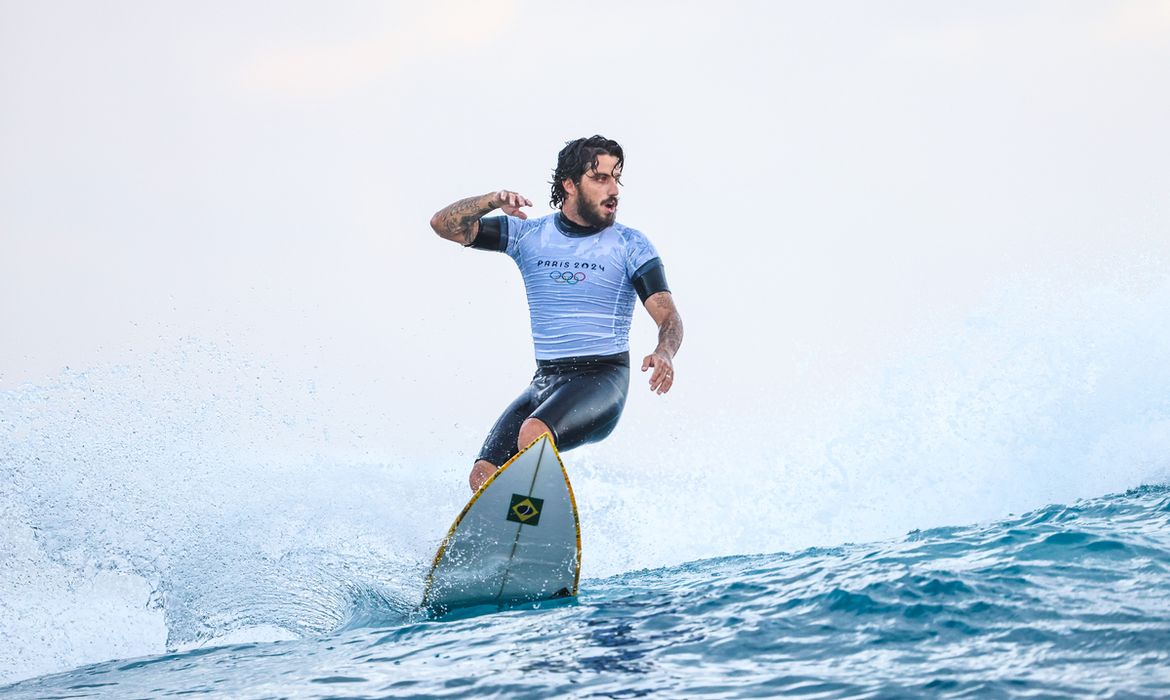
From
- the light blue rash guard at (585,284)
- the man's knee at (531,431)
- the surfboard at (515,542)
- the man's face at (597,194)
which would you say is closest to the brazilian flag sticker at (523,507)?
the surfboard at (515,542)

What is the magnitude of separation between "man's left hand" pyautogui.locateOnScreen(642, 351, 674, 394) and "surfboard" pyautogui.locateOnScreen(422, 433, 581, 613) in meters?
0.77

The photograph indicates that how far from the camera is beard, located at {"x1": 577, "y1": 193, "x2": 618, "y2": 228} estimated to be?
7641 millimetres

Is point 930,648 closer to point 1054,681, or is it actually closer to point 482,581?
point 1054,681

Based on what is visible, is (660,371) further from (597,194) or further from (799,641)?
(799,641)

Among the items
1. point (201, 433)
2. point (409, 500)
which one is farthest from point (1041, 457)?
point (201, 433)

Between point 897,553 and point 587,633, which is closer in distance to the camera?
point 587,633

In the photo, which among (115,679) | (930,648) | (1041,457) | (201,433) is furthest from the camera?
(1041,457)

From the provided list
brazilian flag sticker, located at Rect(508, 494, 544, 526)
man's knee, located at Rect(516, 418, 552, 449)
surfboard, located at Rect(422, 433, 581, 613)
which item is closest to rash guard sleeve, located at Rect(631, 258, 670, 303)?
man's knee, located at Rect(516, 418, 552, 449)

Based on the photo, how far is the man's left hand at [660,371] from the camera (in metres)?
6.70

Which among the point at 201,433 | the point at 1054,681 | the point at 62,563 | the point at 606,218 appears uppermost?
the point at 606,218

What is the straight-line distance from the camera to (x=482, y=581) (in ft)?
21.8

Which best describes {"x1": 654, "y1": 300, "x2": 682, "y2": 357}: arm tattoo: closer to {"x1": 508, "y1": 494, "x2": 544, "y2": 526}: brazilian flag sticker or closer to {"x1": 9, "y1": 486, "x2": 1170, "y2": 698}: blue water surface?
{"x1": 508, "y1": 494, "x2": 544, "y2": 526}: brazilian flag sticker

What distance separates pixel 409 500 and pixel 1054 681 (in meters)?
6.64

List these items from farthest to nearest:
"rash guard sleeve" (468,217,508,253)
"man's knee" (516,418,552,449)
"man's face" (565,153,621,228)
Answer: "rash guard sleeve" (468,217,508,253)
"man's face" (565,153,621,228)
"man's knee" (516,418,552,449)
